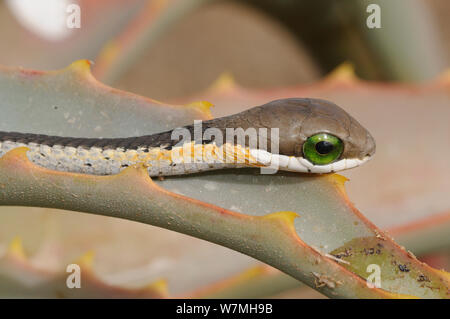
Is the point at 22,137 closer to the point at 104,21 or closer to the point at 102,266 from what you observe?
the point at 102,266

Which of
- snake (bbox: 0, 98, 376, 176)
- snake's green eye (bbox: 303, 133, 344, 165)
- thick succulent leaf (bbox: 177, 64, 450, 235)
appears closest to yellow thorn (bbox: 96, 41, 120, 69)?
thick succulent leaf (bbox: 177, 64, 450, 235)

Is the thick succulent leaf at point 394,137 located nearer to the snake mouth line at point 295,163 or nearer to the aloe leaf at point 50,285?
the snake mouth line at point 295,163

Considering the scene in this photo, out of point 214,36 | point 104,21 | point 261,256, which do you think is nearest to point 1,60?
point 104,21

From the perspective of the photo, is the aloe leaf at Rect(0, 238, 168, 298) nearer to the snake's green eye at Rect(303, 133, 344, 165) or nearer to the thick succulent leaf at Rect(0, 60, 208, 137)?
the thick succulent leaf at Rect(0, 60, 208, 137)

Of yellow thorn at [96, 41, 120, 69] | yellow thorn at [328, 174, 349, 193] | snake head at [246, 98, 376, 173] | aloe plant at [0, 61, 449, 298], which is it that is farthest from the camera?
yellow thorn at [96, 41, 120, 69]

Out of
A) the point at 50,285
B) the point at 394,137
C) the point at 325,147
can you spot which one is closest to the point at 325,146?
the point at 325,147

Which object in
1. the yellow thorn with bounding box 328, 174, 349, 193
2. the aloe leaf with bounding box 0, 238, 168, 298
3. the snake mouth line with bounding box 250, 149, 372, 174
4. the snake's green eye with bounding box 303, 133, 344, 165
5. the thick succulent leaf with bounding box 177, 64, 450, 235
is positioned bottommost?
the aloe leaf with bounding box 0, 238, 168, 298

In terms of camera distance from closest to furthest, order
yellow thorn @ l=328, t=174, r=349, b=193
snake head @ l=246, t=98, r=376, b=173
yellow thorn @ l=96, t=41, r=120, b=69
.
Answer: yellow thorn @ l=328, t=174, r=349, b=193, snake head @ l=246, t=98, r=376, b=173, yellow thorn @ l=96, t=41, r=120, b=69
